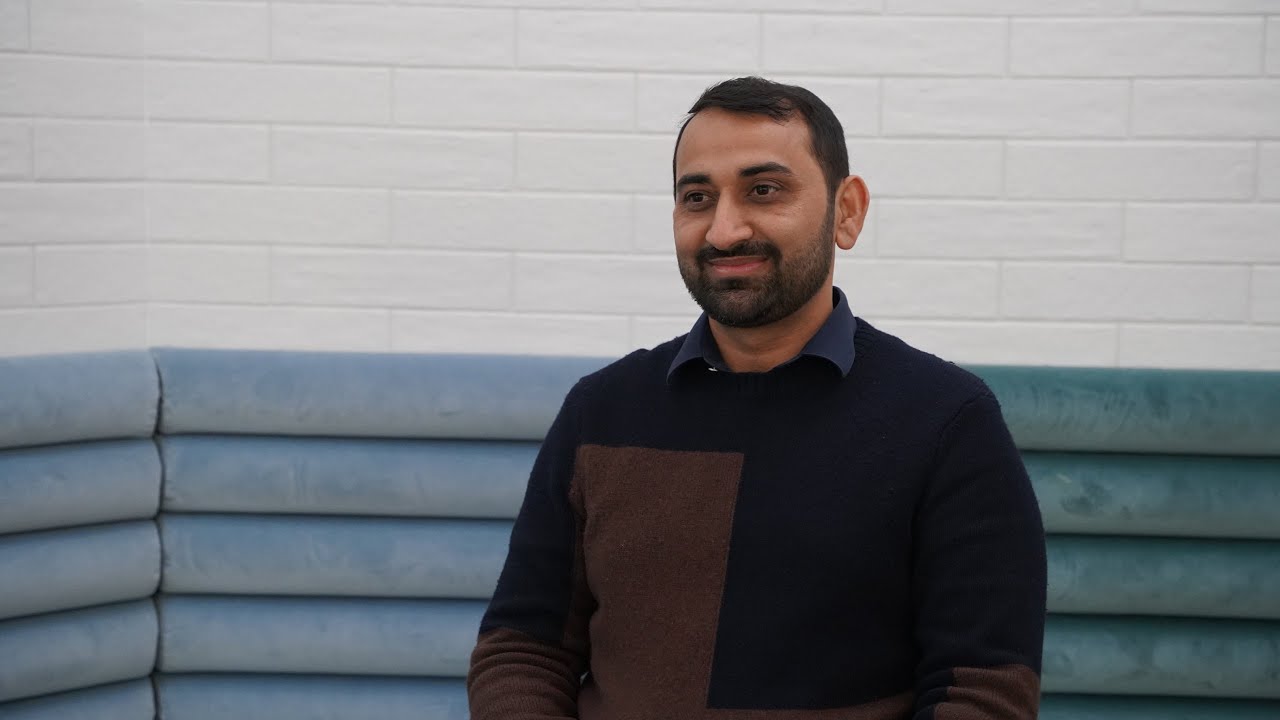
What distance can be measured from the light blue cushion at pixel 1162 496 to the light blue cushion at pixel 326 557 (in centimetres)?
90

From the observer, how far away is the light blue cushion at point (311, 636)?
2066 mm

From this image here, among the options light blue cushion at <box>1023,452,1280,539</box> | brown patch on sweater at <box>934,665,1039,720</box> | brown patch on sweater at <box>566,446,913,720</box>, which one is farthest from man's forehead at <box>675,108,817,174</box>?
light blue cushion at <box>1023,452,1280,539</box>

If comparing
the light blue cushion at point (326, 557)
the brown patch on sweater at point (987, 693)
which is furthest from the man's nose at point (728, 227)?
the light blue cushion at point (326, 557)

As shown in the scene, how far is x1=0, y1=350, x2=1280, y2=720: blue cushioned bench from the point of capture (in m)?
2.03

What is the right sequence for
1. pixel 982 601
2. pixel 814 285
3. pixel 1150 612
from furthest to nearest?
pixel 1150 612
pixel 814 285
pixel 982 601

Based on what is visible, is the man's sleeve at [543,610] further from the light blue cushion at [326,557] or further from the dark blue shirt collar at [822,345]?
the light blue cushion at [326,557]

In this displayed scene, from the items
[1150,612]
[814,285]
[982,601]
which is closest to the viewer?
[982,601]

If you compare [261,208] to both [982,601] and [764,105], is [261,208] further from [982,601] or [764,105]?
[982,601]

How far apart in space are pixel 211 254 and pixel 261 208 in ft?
0.37

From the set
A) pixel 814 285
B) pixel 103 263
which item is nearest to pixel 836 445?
pixel 814 285

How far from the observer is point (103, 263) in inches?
82.0

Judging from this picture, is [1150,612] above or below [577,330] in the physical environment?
below

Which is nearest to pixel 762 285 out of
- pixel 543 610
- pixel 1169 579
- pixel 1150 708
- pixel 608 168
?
pixel 543 610

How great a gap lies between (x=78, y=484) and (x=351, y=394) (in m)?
0.44
